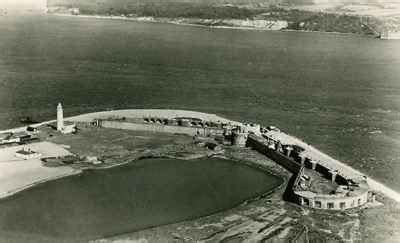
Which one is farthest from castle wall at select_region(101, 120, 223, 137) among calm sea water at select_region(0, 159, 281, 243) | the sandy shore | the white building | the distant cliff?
the distant cliff

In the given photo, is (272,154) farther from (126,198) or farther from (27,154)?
(27,154)

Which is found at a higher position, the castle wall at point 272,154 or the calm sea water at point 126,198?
the castle wall at point 272,154

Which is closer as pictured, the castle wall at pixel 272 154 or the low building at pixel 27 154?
the low building at pixel 27 154

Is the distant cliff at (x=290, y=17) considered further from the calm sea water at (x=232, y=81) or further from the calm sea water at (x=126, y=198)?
the calm sea water at (x=126, y=198)

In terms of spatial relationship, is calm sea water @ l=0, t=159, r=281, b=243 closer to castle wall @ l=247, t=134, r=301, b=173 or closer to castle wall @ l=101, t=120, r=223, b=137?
castle wall @ l=247, t=134, r=301, b=173

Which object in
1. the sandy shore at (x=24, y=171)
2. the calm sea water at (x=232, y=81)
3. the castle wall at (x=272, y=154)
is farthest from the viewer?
the calm sea water at (x=232, y=81)

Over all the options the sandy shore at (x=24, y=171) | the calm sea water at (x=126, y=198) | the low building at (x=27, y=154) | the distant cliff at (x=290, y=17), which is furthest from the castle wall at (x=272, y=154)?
the distant cliff at (x=290, y=17)
